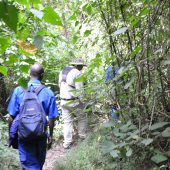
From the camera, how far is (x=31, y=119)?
3.68m

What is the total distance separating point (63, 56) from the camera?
1095cm

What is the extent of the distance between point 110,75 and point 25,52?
1.69 m

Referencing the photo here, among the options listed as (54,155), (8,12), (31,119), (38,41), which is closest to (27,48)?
(38,41)

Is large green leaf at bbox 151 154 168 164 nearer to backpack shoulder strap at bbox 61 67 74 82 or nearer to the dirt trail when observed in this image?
the dirt trail

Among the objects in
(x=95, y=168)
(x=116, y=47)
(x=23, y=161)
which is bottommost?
(x=95, y=168)

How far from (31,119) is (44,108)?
12.3 inches

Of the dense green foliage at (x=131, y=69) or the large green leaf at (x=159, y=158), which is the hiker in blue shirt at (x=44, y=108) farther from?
the large green leaf at (x=159, y=158)

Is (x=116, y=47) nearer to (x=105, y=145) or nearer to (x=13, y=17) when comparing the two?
(x=105, y=145)

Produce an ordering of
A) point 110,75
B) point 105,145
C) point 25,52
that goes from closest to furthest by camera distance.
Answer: point 25,52, point 105,145, point 110,75

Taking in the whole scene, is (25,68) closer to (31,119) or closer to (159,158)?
(159,158)

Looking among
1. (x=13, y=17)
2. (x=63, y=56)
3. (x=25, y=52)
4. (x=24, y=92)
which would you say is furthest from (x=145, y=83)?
(x=63, y=56)

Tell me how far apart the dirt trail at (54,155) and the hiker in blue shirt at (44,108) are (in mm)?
2370

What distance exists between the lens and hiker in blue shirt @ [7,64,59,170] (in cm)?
383

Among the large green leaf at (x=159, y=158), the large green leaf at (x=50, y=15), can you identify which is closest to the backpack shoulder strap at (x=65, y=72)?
the large green leaf at (x=159, y=158)
